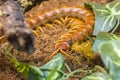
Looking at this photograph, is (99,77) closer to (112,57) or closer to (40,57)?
(112,57)

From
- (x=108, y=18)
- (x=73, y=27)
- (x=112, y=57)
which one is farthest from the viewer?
(x=73, y=27)

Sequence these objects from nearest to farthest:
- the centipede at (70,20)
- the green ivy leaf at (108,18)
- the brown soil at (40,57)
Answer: the brown soil at (40,57) → the green ivy leaf at (108,18) → the centipede at (70,20)

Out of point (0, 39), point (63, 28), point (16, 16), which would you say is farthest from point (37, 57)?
point (16, 16)

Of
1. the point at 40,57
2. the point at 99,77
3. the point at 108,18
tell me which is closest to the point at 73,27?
the point at 108,18

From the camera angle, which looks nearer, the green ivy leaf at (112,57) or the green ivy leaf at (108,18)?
the green ivy leaf at (112,57)

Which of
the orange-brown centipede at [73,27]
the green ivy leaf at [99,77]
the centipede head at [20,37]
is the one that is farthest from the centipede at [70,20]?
the centipede head at [20,37]

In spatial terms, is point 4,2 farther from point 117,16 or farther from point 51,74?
point 117,16

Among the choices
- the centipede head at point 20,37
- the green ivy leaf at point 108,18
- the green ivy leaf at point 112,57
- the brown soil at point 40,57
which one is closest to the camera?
the centipede head at point 20,37

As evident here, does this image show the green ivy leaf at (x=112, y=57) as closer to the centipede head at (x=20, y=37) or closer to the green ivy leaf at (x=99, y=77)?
the green ivy leaf at (x=99, y=77)
